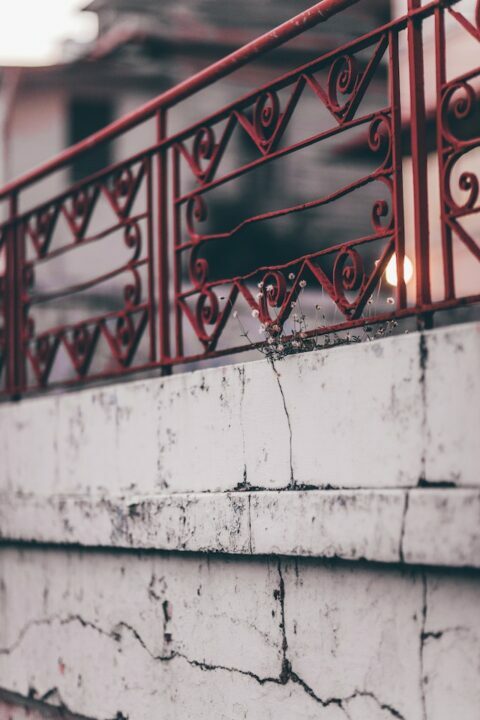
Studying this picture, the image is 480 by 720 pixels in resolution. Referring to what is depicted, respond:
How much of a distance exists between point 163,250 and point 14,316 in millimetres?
1555

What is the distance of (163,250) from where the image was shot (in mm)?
4418

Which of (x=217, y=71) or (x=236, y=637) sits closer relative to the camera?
(x=236, y=637)

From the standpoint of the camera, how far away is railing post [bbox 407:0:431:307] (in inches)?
118

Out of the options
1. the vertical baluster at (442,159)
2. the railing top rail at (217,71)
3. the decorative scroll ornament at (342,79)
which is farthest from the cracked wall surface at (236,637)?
the railing top rail at (217,71)

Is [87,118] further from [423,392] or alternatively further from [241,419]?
[423,392]

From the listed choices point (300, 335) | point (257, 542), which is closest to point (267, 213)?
point (300, 335)

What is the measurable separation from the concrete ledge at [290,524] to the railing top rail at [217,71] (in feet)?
4.95

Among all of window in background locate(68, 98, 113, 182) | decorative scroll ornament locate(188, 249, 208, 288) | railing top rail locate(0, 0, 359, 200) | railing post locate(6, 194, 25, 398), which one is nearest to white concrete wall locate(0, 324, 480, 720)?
decorative scroll ornament locate(188, 249, 208, 288)

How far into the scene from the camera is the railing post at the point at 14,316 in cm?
563

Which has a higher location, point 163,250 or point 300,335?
point 163,250

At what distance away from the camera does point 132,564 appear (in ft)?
13.9

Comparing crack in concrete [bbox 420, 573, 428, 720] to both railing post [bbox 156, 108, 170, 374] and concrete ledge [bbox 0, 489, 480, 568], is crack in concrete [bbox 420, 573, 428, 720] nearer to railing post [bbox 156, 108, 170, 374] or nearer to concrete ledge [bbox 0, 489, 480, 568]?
concrete ledge [bbox 0, 489, 480, 568]

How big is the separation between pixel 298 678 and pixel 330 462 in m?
0.68

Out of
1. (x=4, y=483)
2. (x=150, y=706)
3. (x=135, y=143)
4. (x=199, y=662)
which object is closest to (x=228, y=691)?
(x=199, y=662)
